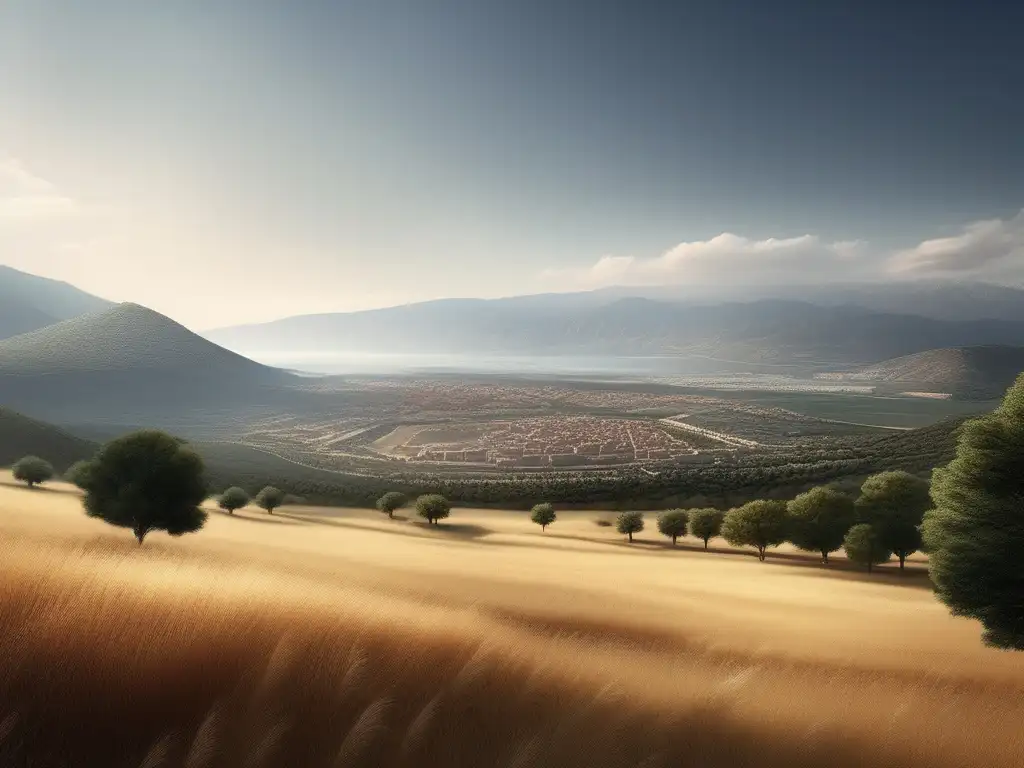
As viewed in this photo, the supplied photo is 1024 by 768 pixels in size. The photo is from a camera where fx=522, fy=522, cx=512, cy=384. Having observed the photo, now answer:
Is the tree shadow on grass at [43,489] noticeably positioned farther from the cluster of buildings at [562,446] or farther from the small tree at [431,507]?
the cluster of buildings at [562,446]

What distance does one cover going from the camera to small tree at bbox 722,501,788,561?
1308 inches

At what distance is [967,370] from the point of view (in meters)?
130

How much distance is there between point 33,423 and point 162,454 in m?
58.5

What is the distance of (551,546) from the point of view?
38.0m

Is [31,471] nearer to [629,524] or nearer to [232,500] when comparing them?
[232,500]

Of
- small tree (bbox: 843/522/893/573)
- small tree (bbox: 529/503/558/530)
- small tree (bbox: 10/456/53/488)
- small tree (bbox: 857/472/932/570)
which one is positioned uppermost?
small tree (bbox: 10/456/53/488)

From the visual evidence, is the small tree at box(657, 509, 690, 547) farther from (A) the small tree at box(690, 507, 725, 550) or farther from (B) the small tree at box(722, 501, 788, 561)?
(B) the small tree at box(722, 501, 788, 561)

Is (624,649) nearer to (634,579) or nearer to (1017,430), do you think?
(1017,430)

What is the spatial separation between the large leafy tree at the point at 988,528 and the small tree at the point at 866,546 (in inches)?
946

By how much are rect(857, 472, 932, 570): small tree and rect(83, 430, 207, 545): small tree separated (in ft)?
117

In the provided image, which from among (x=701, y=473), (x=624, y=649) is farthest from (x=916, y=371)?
(x=624, y=649)

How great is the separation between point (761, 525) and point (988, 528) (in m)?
26.6

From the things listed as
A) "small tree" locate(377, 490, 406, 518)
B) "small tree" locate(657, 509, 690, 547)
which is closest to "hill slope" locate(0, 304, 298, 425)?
"small tree" locate(377, 490, 406, 518)

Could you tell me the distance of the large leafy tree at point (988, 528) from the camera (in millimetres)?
8508
